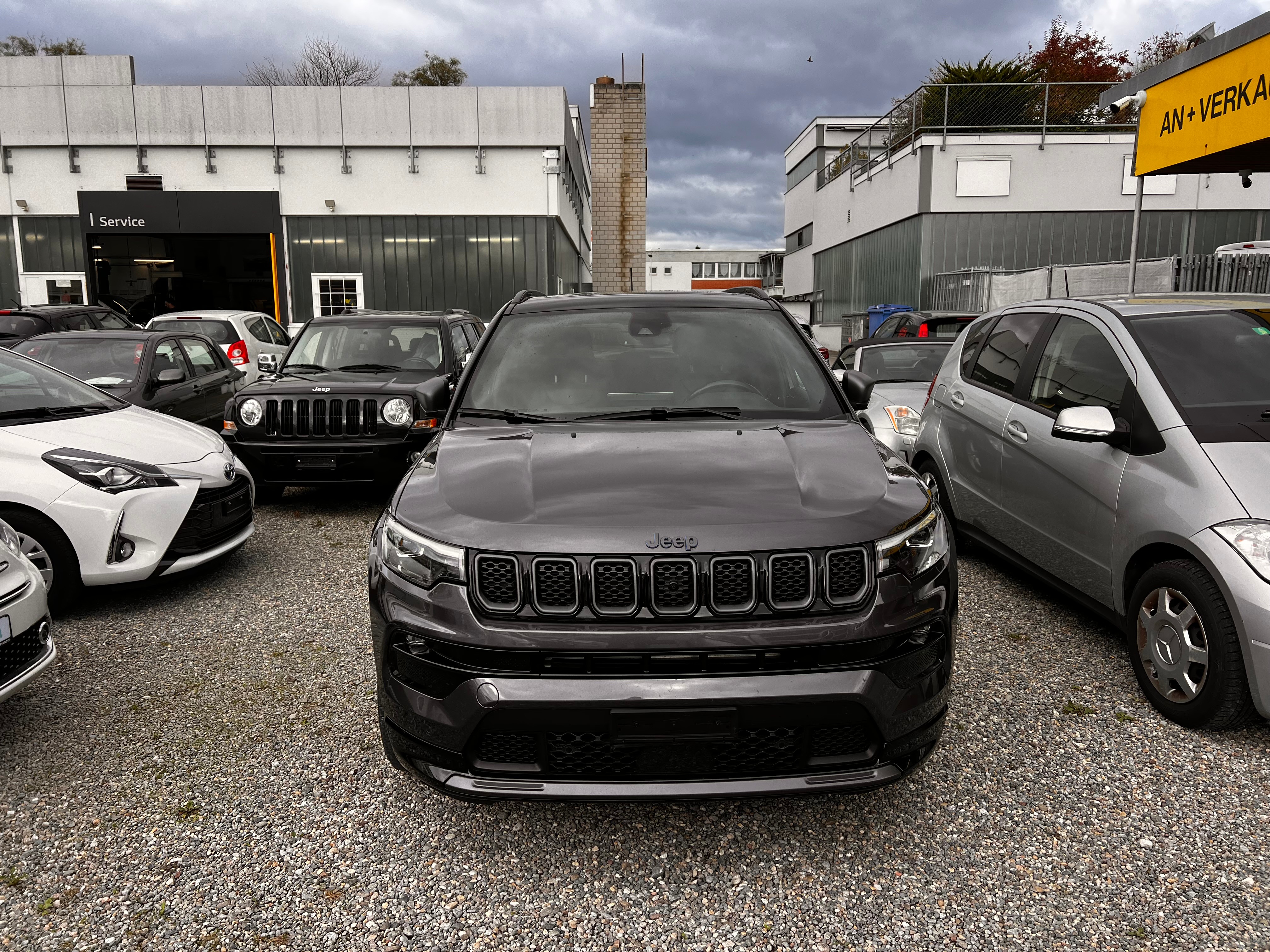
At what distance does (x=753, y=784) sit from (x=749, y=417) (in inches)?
60.3

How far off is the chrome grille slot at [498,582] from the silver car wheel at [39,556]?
349cm

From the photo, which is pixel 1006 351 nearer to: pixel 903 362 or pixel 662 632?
pixel 662 632

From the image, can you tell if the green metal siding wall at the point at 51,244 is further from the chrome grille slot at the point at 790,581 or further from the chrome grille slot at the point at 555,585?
the chrome grille slot at the point at 790,581

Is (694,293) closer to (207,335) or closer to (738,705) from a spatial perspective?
(738,705)

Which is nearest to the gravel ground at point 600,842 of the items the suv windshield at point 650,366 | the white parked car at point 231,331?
the suv windshield at point 650,366

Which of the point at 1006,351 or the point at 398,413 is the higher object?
the point at 1006,351

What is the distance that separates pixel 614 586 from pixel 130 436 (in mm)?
4220

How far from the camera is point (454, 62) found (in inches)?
1813

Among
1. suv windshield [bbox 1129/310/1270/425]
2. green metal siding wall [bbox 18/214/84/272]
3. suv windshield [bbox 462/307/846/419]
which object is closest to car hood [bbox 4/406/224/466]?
suv windshield [bbox 462/307/846/419]

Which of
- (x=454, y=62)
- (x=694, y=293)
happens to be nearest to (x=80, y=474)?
(x=694, y=293)

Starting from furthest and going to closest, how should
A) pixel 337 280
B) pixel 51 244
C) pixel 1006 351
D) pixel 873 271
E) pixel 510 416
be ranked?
pixel 873 271 < pixel 51 244 < pixel 337 280 < pixel 1006 351 < pixel 510 416

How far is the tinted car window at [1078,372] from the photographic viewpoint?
164 inches

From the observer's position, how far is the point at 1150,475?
3727mm

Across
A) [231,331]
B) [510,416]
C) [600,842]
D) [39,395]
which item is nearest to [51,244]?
[231,331]
